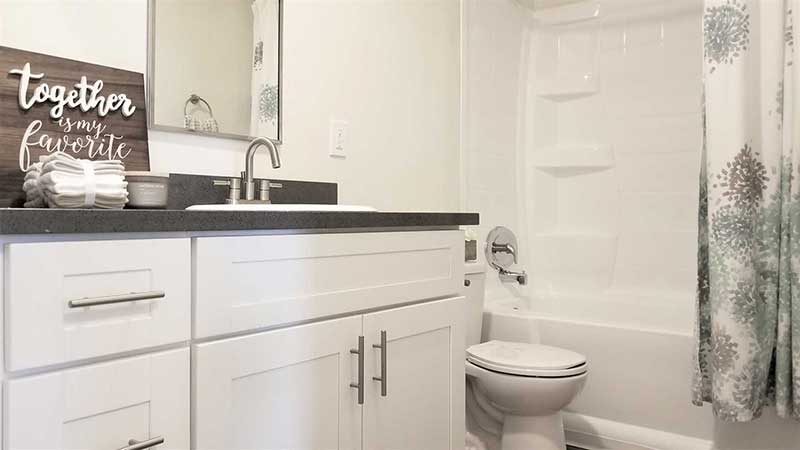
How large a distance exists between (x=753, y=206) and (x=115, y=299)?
1.76 metres

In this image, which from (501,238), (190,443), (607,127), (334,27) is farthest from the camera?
(607,127)

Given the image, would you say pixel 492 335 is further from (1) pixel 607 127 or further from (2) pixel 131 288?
(2) pixel 131 288

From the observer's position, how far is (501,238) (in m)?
2.74

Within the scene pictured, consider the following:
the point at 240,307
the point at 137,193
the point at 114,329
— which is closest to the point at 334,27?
the point at 137,193

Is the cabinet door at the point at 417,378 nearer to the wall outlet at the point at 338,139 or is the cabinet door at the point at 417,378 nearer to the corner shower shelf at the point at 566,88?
the wall outlet at the point at 338,139

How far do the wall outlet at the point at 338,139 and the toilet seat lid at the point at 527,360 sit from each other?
79cm

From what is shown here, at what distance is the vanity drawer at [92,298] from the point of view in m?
0.80

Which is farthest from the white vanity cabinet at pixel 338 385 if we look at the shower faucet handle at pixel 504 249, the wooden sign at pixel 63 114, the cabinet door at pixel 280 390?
the shower faucet handle at pixel 504 249

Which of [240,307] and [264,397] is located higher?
[240,307]

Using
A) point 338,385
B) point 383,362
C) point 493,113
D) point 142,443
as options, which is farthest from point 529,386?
point 493,113

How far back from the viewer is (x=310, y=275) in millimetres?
1197

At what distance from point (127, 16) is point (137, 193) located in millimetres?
518

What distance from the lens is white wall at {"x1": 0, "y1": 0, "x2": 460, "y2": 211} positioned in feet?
4.68

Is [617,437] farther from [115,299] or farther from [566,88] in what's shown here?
[115,299]
